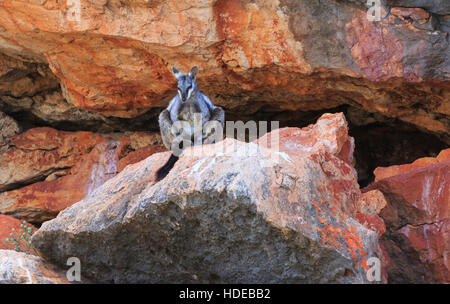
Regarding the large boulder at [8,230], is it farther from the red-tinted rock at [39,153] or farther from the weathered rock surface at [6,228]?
the red-tinted rock at [39,153]

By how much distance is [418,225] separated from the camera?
4891 millimetres

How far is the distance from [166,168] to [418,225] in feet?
8.54

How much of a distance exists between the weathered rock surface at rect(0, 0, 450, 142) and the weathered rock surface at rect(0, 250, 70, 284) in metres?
3.60

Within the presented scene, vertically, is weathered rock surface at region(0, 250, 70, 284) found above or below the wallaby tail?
below

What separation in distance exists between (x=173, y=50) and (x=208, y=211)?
3793 mm

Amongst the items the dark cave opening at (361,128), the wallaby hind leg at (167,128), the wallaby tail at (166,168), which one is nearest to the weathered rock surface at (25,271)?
the wallaby tail at (166,168)

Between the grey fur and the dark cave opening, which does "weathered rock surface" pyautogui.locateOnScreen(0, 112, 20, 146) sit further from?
the grey fur

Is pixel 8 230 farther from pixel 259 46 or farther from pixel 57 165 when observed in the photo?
pixel 259 46

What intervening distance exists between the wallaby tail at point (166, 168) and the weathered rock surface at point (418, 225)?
2.23 m

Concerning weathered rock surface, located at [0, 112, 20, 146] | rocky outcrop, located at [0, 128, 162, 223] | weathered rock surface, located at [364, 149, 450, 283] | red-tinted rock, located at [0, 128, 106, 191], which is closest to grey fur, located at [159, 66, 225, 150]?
weathered rock surface, located at [364, 149, 450, 283]

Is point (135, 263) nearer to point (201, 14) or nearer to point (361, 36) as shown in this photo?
point (201, 14)

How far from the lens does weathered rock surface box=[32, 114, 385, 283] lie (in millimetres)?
3553

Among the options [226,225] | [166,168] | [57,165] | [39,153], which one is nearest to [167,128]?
[166,168]

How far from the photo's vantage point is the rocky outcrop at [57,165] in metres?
8.80
